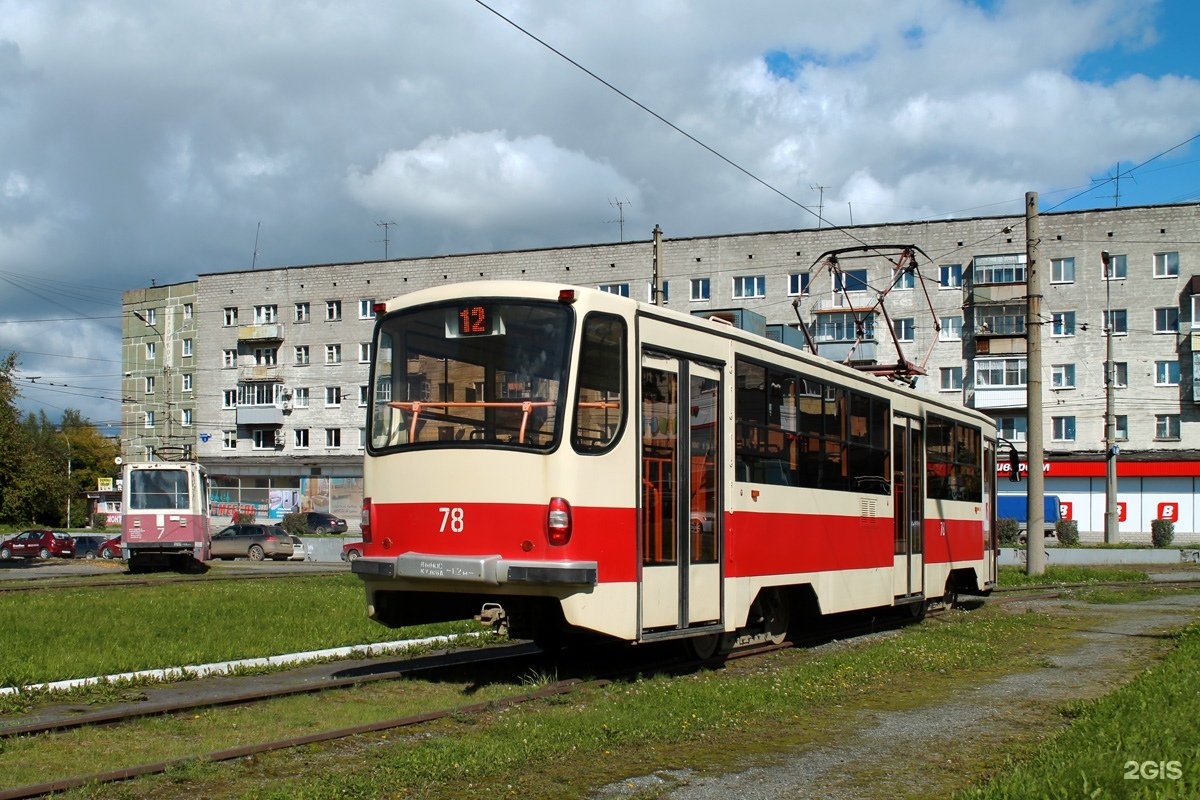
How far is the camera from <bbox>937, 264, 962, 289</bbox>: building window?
6356 centimetres

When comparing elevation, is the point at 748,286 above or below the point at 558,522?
above

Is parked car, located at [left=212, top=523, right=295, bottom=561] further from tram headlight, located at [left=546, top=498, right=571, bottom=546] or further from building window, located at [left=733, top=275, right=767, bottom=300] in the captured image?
tram headlight, located at [left=546, top=498, right=571, bottom=546]

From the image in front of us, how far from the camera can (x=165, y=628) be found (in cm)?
1486

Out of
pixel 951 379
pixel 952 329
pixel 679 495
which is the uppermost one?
pixel 952 329

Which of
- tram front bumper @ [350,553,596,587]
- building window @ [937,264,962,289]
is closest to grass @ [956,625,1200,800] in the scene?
tram front bumper @ [350,553,596,587]

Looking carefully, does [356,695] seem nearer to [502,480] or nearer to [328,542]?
[502,480]

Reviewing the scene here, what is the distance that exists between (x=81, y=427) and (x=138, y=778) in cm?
11863

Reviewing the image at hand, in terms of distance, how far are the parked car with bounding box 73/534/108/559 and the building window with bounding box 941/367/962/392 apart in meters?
40.9

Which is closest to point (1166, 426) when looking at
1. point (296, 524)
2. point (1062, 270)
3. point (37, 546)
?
point (1062, 270)

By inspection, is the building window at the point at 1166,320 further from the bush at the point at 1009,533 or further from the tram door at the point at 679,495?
the tram door at the point at 679,495

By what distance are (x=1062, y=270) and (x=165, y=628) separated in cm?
5575

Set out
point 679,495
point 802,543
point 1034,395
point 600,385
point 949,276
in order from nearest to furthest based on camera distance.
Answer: point 600,385, point 679,495, point 802,543, point 1034,395, point 949,276

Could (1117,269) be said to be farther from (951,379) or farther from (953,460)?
(953,460)

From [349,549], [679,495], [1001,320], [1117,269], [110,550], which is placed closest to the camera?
[679,495]
